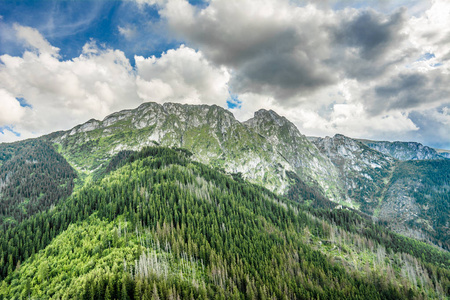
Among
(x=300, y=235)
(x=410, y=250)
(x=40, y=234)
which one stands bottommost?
(x=410, y=250)

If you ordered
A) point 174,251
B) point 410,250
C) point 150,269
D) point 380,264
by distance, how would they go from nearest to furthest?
point 150,269 → point 174,251 → point 380,264 → point 410,250

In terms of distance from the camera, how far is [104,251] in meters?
89.3

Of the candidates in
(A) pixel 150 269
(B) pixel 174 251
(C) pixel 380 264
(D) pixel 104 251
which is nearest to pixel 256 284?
(B) pixel 174 251

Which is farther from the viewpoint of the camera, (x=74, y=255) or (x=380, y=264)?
(x=380, y=264)

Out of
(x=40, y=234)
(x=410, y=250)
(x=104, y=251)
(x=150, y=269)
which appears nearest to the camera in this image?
(x=150, y=269)

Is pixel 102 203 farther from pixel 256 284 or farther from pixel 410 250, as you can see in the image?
pixel 410 250

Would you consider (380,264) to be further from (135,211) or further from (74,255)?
(74,255)

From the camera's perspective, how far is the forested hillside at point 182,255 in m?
78.4

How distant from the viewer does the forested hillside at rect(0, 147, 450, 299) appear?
7838cm

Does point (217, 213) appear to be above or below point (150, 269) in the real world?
above

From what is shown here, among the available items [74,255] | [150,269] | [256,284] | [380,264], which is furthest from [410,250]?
[74,255]

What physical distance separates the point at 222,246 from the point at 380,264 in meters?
129

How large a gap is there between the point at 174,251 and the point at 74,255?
148 ft

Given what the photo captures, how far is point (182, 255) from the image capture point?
100 meters
